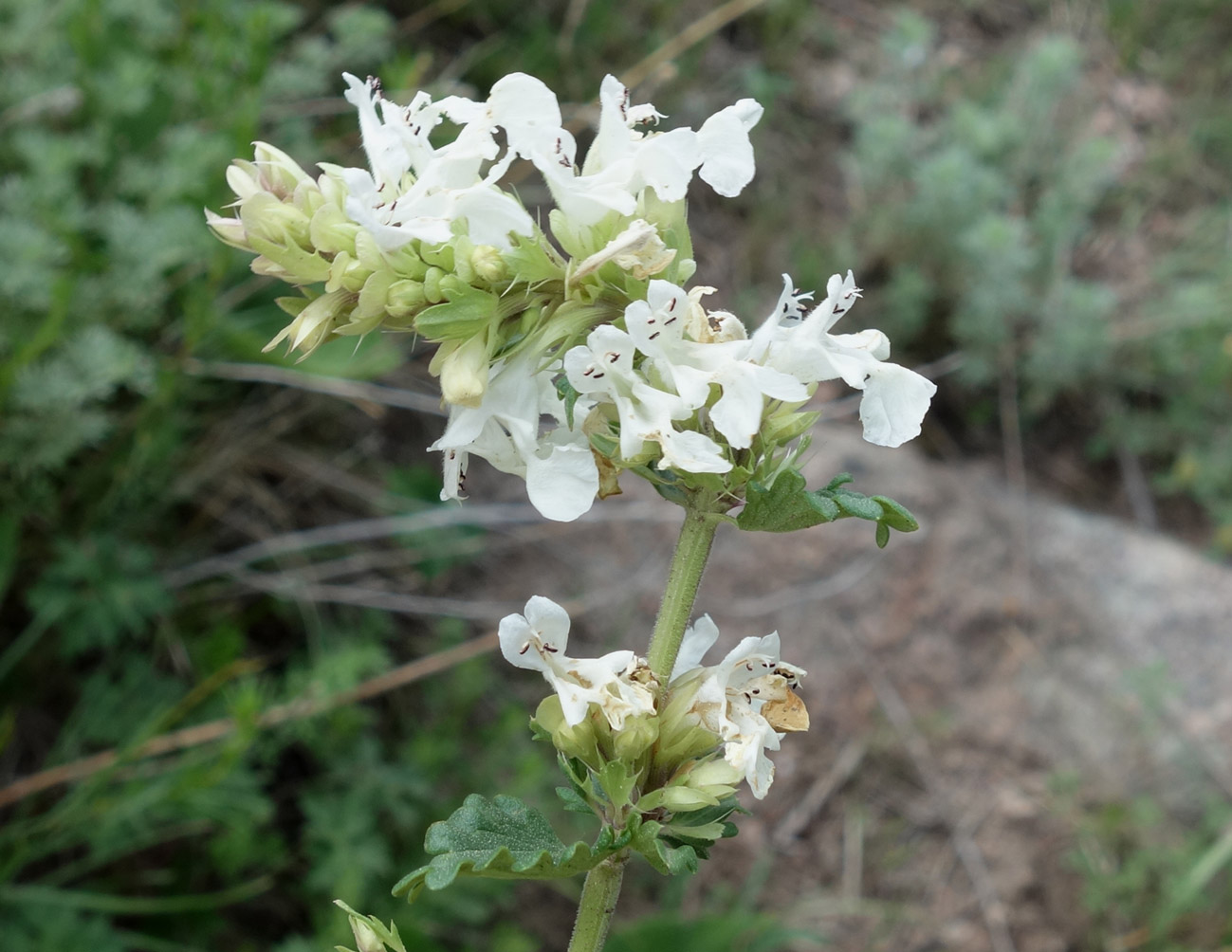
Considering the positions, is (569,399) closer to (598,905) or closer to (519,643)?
(519,643)

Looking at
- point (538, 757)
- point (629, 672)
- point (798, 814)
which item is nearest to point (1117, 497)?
point (798, 814)

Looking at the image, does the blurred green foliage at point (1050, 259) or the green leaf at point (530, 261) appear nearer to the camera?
the green leaf at point (530, 261)

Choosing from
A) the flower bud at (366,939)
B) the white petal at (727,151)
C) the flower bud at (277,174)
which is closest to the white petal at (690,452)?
the white petal at (727,151)

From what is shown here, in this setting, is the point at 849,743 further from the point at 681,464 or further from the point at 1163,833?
the point at 681,464

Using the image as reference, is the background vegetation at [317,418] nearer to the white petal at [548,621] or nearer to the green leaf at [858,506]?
the white petal at [548,621]

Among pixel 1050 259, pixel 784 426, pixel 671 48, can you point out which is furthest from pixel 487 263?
pixel 1050 259

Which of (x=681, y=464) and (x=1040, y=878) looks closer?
(x=681, y=464)
